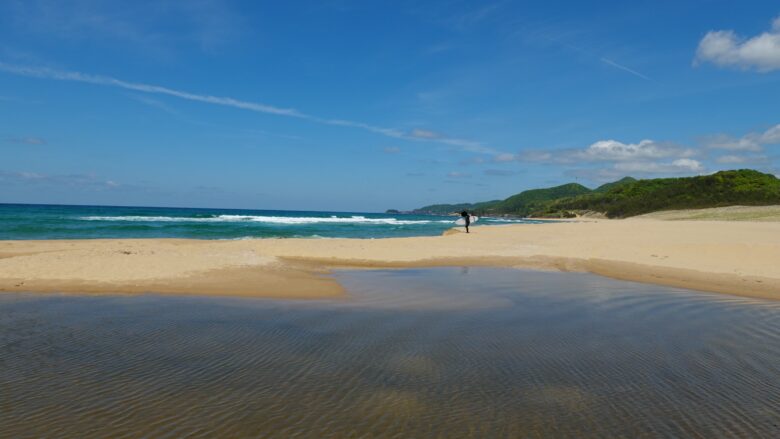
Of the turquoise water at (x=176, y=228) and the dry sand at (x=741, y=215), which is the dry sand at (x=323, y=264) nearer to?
the turquoise water at (x=176, y=228)

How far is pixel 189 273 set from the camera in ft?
42.1

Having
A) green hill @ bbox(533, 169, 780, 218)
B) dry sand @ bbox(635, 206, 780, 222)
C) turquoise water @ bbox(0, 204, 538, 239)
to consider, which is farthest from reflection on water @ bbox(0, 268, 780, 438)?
green hill @ bbox(533, 169, 780, 218)

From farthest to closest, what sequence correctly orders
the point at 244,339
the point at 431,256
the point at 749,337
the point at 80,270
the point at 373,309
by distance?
1. the point at 431,256
2. the point at 80,270
3. the point at 373,309
4. the point at 749,337
5. the point at 244,339

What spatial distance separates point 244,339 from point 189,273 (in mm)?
6792

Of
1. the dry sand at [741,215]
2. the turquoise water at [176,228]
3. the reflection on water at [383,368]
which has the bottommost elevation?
the reflection on water at [383,368]

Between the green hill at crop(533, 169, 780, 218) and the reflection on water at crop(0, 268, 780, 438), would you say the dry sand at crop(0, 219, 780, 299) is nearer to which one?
the reflection on water at crop(0, 268, 780, 438)

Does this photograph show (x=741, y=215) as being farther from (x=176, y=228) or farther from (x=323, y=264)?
(x=176, y=228)

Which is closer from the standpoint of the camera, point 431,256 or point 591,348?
point 591,348

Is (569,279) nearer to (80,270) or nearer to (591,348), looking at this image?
(591,348)

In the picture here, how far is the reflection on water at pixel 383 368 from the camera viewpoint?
421cm

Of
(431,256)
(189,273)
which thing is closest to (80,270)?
(189,273)

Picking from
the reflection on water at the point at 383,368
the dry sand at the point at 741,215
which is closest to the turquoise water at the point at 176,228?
the dry sand at the point at 741,215

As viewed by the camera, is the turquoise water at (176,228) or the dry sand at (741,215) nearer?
the turquoise water at (176,228)

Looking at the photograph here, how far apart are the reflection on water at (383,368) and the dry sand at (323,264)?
1.63m
